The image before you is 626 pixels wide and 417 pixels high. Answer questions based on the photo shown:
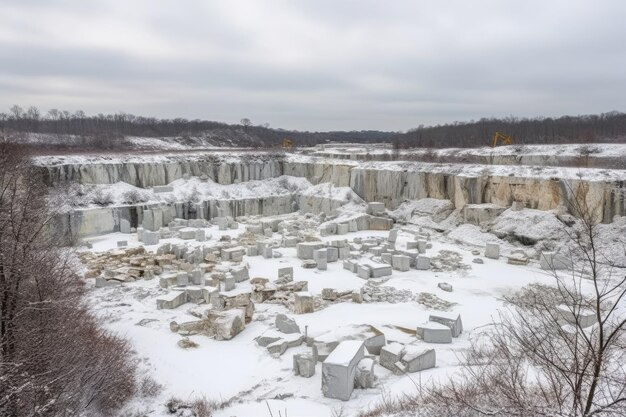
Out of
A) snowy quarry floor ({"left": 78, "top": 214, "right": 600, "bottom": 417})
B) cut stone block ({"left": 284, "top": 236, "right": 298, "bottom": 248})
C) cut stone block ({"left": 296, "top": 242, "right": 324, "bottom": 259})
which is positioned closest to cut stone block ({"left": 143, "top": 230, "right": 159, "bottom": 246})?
snowy quarry floor ({"left": 78, "top": 214, "right": 600, "bottom": 417})

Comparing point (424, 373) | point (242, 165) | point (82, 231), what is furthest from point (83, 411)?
point (242, 165)

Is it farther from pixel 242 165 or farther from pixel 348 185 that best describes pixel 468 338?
pixel 242 165

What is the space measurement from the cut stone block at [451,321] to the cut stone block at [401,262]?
6.01 m

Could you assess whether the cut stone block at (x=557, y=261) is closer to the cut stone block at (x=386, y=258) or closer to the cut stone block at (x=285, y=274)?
the cut stone block at (x=386, y=258)

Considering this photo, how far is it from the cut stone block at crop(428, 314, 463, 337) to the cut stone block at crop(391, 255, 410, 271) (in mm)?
6007

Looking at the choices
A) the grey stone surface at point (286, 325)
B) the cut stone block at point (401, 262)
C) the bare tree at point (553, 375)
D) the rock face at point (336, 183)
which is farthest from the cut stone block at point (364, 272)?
the rock face at point (336, 183)

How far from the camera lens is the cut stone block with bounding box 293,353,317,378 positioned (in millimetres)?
8195

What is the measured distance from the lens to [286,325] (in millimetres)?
10391

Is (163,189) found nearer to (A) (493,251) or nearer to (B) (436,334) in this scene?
(A) (493,251)

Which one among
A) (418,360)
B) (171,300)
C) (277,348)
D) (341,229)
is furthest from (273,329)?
(341,229)

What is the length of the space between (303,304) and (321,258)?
16.0ft

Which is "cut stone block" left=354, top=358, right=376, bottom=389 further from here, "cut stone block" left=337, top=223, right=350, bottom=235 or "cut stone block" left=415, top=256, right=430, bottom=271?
"cut stone block" left=337, top=223, right=350, bottom=235

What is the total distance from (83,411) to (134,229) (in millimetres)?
20426

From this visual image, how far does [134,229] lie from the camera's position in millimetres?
24875
